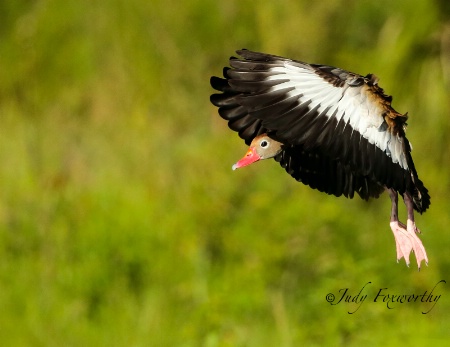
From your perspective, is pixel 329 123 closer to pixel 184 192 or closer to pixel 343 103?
pixel 343 103

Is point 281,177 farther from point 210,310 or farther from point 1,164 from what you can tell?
point 1,164

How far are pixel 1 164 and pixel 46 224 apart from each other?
0.84m

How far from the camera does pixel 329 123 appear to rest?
241cm

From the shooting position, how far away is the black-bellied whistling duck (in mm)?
2367

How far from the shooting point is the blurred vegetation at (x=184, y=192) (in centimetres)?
653

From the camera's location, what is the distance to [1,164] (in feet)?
26.2

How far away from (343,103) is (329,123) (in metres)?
0.07

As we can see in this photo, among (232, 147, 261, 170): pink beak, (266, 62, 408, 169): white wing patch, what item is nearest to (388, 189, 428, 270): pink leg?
(266, 62, 408, 169): white wing patch

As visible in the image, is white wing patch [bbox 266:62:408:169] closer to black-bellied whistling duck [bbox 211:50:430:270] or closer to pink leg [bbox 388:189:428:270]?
black-bellied whistling duck [bbox 211:50:430:270]

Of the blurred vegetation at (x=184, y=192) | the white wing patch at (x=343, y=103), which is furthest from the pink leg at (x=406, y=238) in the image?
the blurred vegetation at (x=184, y=192)

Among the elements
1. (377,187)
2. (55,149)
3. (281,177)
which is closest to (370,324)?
(281,177)

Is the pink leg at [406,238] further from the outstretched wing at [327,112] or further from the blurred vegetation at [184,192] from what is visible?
the blurred vegetation at [184,192]

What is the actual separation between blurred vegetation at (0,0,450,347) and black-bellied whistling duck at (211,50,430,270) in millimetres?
3682

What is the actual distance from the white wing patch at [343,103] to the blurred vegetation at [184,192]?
371cm
